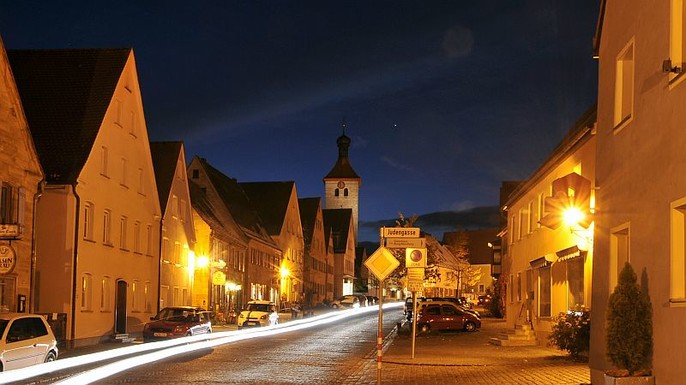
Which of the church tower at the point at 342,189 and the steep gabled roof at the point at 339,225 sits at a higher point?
the church tower at the point at 342,189

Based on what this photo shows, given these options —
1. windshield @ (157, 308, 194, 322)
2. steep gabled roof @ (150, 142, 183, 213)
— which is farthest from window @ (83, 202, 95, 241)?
steep gabled roof @ (150, 142, 183, 213)

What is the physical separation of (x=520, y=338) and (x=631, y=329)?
58.7ft

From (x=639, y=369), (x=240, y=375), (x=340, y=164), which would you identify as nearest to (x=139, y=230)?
(x=240, y=375)

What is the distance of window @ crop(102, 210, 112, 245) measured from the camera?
1379 inches

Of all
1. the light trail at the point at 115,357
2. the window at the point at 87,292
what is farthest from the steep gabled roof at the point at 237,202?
the window at the point at 87,292

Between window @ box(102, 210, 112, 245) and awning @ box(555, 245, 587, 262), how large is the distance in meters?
18.0

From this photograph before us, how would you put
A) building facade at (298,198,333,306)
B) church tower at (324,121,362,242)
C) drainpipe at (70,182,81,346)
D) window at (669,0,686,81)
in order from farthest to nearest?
church tower at (324,121,362,242) → building facade at (298,198,333,306) → drainpipe at (70,182,81,346) → window at (669,0,686,81)

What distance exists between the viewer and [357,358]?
25156 millimetres

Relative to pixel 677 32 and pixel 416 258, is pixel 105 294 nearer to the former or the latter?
pixel 416 258

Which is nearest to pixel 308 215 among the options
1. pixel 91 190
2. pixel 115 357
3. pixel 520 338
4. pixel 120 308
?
pixel 120 308

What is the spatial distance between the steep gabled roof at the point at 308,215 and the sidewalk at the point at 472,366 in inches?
2252

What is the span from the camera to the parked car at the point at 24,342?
18109 millimetres

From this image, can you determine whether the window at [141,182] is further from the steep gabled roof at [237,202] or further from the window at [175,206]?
the steep gabled roof at [237,202]

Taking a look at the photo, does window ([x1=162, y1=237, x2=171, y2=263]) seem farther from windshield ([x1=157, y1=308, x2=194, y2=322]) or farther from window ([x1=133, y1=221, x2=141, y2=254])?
windshield ([x1=157, y1=308, x2=194, y2=322])
